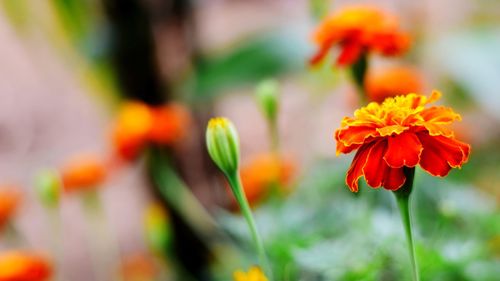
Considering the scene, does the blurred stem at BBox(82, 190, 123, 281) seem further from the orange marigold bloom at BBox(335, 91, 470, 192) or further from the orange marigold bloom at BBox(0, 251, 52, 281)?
the orange marigold bloom at BBox(335, 91, 470, 192)

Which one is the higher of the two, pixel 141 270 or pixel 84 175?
pixel 84 175

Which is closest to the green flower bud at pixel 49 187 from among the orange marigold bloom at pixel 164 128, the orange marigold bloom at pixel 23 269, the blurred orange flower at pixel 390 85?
the orange marigold bloom at pixel 23 269

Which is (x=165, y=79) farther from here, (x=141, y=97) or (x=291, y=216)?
(x=291, y=216)

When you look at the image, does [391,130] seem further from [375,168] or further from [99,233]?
[99,233]

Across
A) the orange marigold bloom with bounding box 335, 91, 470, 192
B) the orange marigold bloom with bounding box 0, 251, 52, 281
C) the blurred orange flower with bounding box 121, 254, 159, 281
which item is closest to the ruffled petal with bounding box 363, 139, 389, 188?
the orange marigold bloom with bounding box 335, 91, 470, 192

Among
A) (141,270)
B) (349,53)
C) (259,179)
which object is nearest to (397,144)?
(349,53)
